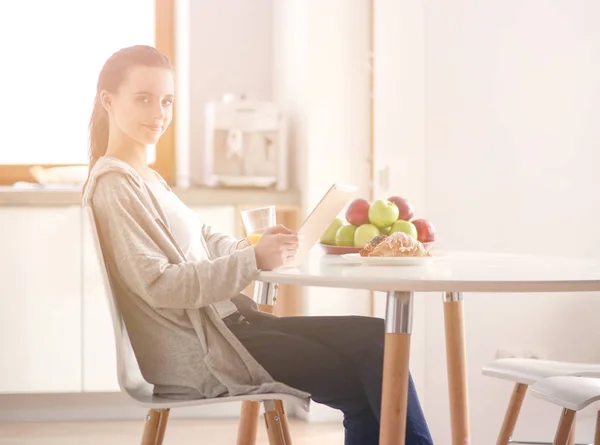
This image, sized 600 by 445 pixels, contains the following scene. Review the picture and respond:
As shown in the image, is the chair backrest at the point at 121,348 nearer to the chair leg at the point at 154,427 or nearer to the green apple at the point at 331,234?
the chair leg at the point at 154,427

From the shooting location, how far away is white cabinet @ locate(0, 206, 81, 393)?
3719 millimetres

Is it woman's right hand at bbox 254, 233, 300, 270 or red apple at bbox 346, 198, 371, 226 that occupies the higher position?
red apple at bbox 346, 198, 371, 226

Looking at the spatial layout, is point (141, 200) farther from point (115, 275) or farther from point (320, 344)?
point (320, 344)

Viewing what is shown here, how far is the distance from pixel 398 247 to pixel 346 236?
337 millimetres

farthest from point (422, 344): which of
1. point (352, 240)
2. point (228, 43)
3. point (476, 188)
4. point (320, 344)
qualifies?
point (228, 43)

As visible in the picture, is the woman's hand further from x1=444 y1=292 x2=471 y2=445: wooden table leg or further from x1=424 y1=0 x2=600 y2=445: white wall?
x1=424 y1=0 x2=600 y2=445: white wall

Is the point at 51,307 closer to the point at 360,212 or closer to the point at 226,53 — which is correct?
the point at 226,53

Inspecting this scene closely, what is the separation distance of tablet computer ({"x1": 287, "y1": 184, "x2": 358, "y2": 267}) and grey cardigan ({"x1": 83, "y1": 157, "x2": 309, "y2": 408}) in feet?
0.48

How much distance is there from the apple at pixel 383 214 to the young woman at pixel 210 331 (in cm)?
27

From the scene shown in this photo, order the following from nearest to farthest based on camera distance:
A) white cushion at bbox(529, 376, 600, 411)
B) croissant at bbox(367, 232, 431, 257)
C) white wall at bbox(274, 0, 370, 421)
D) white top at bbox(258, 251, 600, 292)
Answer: white top at bbox(258, 251, 600, 292), white cushion at bbox(529, 376, 600, 411), croissant at bbox(367, 232, 431, 257), white wall at bbox(274, 0, 370, 421)

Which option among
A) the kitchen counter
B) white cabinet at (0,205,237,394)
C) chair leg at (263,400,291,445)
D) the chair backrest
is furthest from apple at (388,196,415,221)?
white cabinet at (0,205,237,394)

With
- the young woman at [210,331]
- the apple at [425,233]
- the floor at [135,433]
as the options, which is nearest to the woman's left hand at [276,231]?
the young woman at [210,331]

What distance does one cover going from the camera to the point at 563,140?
10.2 ft

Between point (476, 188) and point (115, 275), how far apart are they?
158 centimetres
